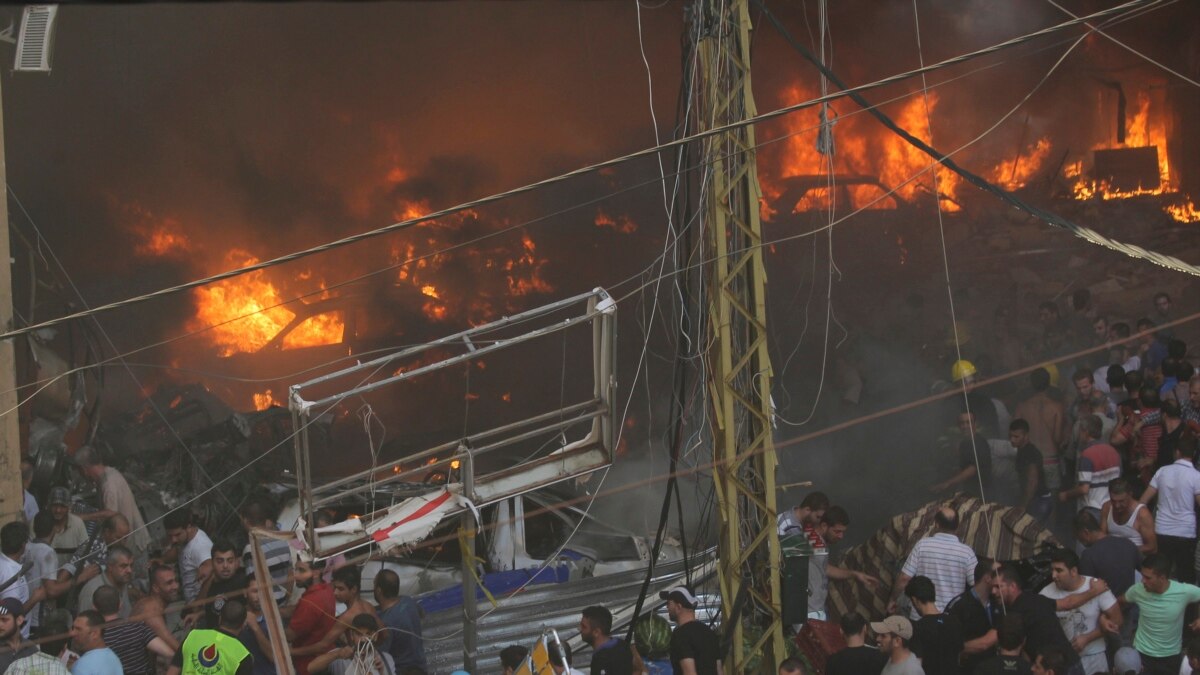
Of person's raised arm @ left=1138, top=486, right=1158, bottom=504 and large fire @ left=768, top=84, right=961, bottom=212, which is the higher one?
large fire @ left=768, top=84, right=961, bottom=212

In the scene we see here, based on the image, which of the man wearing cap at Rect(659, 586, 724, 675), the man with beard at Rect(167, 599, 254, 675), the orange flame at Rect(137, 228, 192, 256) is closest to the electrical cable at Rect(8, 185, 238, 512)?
the orange flame at Rect(137, 228, 192, 256)

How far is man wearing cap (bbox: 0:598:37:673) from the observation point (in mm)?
7742

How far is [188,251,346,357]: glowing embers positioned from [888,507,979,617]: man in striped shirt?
29.1 feet

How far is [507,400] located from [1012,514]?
25.9 ft

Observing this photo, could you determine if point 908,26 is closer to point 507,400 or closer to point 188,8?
point 507,400

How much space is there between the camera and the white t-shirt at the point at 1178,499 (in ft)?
28.8

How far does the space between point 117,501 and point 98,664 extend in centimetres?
461

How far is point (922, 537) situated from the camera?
29.6 ft

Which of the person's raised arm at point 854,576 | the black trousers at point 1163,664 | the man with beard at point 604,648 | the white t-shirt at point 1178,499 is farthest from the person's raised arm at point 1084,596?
the man with beard at point 604,648

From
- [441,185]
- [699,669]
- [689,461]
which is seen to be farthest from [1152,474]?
[441,185]

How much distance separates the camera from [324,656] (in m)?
8.06

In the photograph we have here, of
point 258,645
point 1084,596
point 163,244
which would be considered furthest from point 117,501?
point 1084,596

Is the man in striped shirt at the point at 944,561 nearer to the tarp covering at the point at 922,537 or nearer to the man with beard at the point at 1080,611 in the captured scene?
the tarp covering at the point at 922,537

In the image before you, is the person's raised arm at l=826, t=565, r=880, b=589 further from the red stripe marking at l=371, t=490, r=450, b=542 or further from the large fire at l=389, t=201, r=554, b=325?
the large fire at l=389, t=201, r=554, b=325
